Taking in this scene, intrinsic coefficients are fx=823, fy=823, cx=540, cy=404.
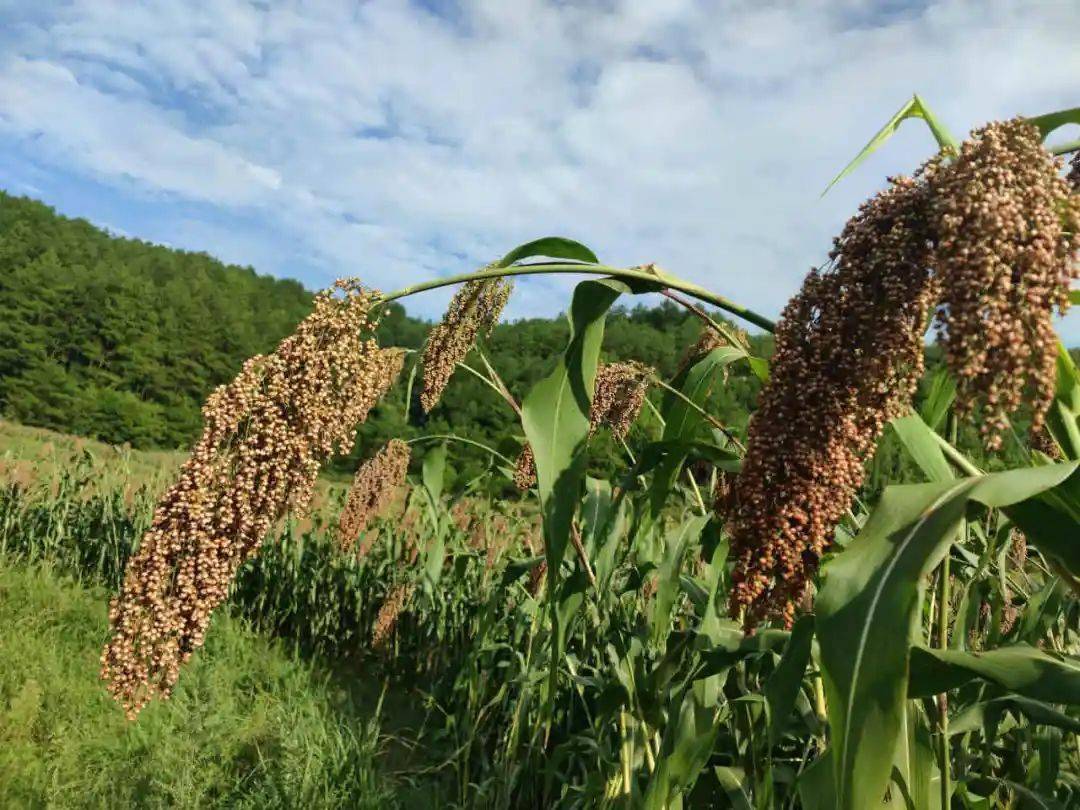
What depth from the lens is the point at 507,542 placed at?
582cm

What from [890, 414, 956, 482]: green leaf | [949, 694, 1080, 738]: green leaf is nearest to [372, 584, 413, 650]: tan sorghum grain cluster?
[949, 694, 1080, 738]: green leaf

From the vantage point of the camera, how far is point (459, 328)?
234 cm

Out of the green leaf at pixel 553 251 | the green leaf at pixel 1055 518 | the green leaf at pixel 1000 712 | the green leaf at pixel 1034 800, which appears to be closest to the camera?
the green leaf at pixel 1055 518

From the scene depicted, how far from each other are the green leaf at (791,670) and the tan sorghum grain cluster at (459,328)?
116 centimetres

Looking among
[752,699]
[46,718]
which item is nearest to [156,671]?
[752,699]

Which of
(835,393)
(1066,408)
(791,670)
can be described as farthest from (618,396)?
(835,393)

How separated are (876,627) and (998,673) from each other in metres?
0.61

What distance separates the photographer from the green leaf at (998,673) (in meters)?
1.30

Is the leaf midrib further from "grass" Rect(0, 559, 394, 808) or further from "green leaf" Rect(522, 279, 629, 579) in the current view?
"grass" Rect(0, 559, 394, 808)

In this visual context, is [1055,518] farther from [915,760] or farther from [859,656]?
[915,760]

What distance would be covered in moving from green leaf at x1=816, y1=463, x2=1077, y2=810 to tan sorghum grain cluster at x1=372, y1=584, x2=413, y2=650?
13.3ft

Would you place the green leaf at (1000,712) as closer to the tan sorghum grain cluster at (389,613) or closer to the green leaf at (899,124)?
the green leaf at (899,124)

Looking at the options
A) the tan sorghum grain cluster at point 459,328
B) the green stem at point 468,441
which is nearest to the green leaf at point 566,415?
the tan sorghum grain cluster at point 459,328

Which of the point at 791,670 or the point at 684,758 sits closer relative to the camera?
the point at 791,670
